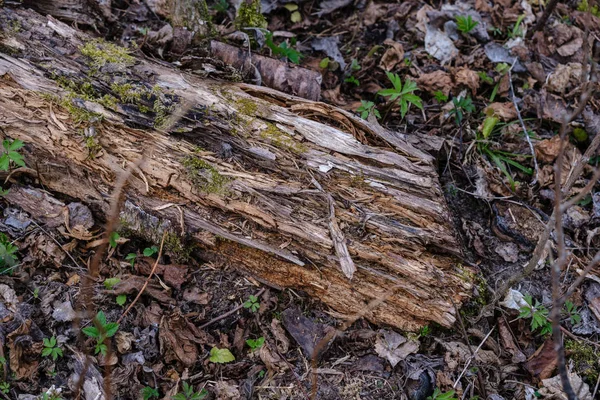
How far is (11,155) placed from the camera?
311 centimetres

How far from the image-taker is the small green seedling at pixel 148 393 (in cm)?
283

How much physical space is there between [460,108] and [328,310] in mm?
2190

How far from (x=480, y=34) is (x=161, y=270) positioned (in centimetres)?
376

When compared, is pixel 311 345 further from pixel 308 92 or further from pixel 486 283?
pixel 308 92

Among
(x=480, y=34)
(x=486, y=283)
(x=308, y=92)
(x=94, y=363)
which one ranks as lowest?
(x=94, y=363)

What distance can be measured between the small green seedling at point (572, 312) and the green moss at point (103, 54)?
3479 millimetres

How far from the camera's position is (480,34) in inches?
190

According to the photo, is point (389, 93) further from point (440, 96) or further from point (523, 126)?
point (523, 126)

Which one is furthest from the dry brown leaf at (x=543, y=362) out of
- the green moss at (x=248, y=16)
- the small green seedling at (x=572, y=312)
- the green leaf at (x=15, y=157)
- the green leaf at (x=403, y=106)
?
the green leaf at (x=15, y=157)

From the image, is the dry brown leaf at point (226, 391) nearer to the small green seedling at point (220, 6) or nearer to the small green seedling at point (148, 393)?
the small green seedling at point (148, 393)

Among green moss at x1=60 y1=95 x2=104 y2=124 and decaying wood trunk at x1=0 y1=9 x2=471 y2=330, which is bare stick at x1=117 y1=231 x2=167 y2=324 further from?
green moss at x1=60 y1=95 x2=104 y2=124

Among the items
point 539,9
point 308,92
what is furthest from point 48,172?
point 539,9

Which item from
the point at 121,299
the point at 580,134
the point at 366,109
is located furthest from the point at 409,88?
the point at 121,299

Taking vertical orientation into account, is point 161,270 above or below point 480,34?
below
